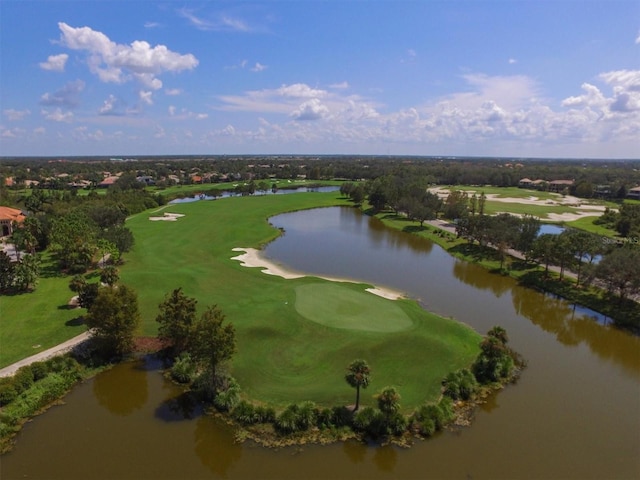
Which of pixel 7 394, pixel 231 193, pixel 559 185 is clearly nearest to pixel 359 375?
pixel 7 394

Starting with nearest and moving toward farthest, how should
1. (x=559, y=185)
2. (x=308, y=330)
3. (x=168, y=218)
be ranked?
(x=308, y=330) → (x=168, y=218) → (x=559, y=185)

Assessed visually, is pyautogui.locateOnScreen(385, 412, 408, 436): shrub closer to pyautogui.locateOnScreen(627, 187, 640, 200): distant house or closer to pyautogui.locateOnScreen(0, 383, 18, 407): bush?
pyautogui.locateOnScreen(0, 383, 18, 407): bush

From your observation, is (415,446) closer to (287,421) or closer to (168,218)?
(287,421)

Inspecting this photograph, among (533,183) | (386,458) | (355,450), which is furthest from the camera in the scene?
(533,183)

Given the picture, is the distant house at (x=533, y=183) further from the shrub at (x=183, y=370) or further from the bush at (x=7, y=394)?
the bush at (x=7, y=394)

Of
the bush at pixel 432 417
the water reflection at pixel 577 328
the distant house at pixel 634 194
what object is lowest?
the water reflection at pixel 577 328

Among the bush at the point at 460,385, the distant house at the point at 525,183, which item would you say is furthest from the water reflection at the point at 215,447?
the distant house at the point at 525,183
